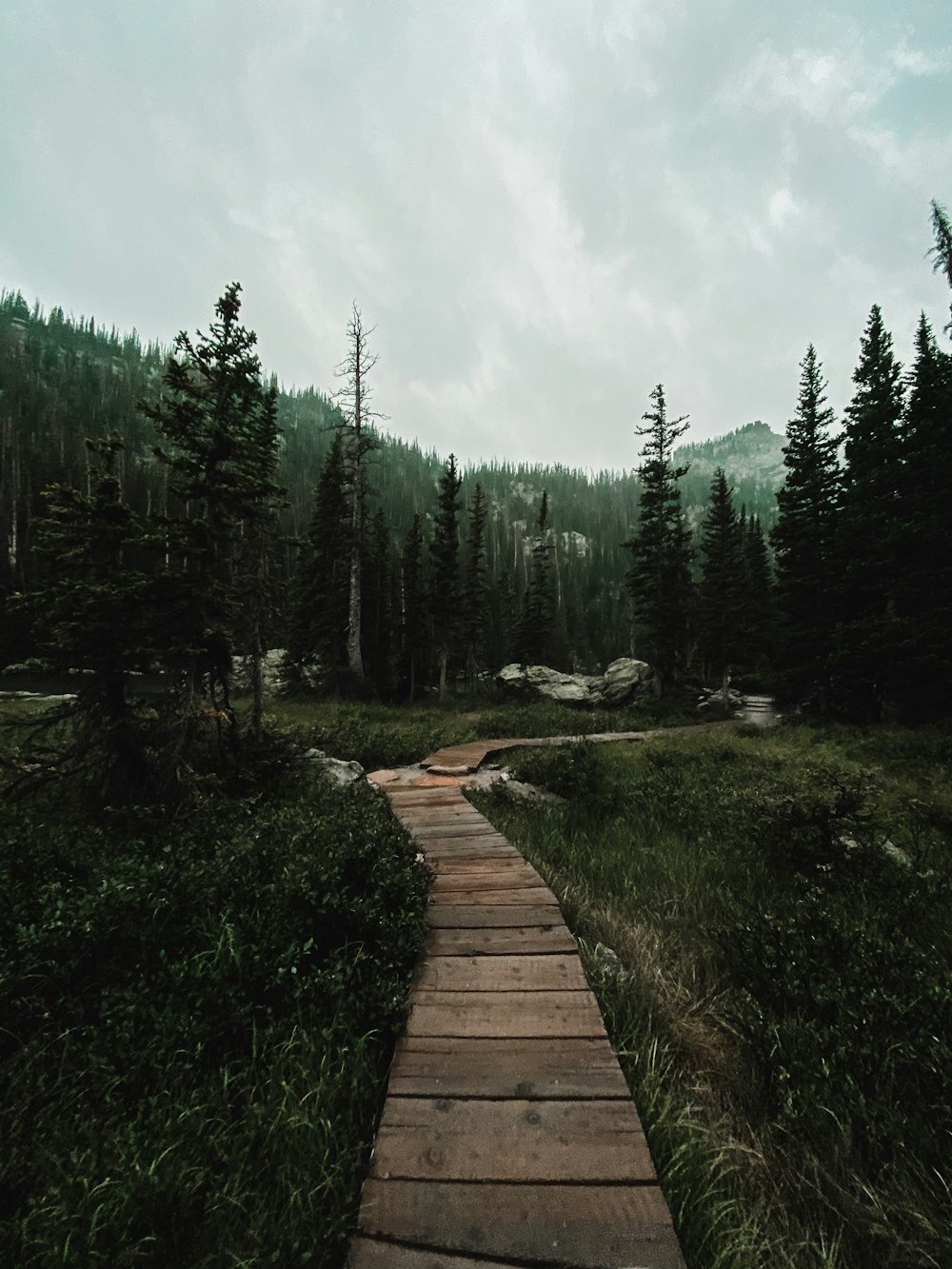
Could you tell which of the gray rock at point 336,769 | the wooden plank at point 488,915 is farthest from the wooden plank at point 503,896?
the gray rock at point 336,769

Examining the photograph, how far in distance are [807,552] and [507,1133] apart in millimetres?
23798

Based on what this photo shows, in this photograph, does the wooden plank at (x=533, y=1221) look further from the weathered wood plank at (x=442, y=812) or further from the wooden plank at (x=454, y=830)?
the weathered wood plank at (x=442, y=812)

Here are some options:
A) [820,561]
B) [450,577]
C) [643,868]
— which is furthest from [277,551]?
[820,561]

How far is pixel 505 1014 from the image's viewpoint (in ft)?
8.46

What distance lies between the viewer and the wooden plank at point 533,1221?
1.43 meters

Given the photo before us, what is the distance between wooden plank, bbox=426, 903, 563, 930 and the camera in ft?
11.7

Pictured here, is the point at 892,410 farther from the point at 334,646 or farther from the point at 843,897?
the point at 334,646

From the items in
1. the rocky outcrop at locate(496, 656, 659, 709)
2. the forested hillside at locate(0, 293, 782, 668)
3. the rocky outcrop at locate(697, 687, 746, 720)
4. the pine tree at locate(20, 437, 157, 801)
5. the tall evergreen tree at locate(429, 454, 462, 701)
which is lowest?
the rocky outcrop at locate(697, 687, 746, 720)

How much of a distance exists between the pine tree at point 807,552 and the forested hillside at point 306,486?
18.6m

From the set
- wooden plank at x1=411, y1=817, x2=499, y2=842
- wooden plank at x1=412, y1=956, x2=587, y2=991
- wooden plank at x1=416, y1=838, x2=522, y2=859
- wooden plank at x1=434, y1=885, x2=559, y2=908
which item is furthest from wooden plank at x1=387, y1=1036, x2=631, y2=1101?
wooden plank at x1=411, y1=817, x2=499, y2=842

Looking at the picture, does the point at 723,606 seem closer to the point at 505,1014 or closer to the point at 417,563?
the point at 417,563

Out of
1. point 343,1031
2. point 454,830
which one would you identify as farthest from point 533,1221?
point 454,830

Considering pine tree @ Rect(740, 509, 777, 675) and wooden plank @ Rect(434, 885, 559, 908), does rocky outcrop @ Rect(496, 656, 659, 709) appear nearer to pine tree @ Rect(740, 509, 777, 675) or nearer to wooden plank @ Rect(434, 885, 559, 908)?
pine tree @ Rect(740, 509, 777, 675)

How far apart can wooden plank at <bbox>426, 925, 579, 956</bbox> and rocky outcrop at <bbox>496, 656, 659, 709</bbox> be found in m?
22.6
